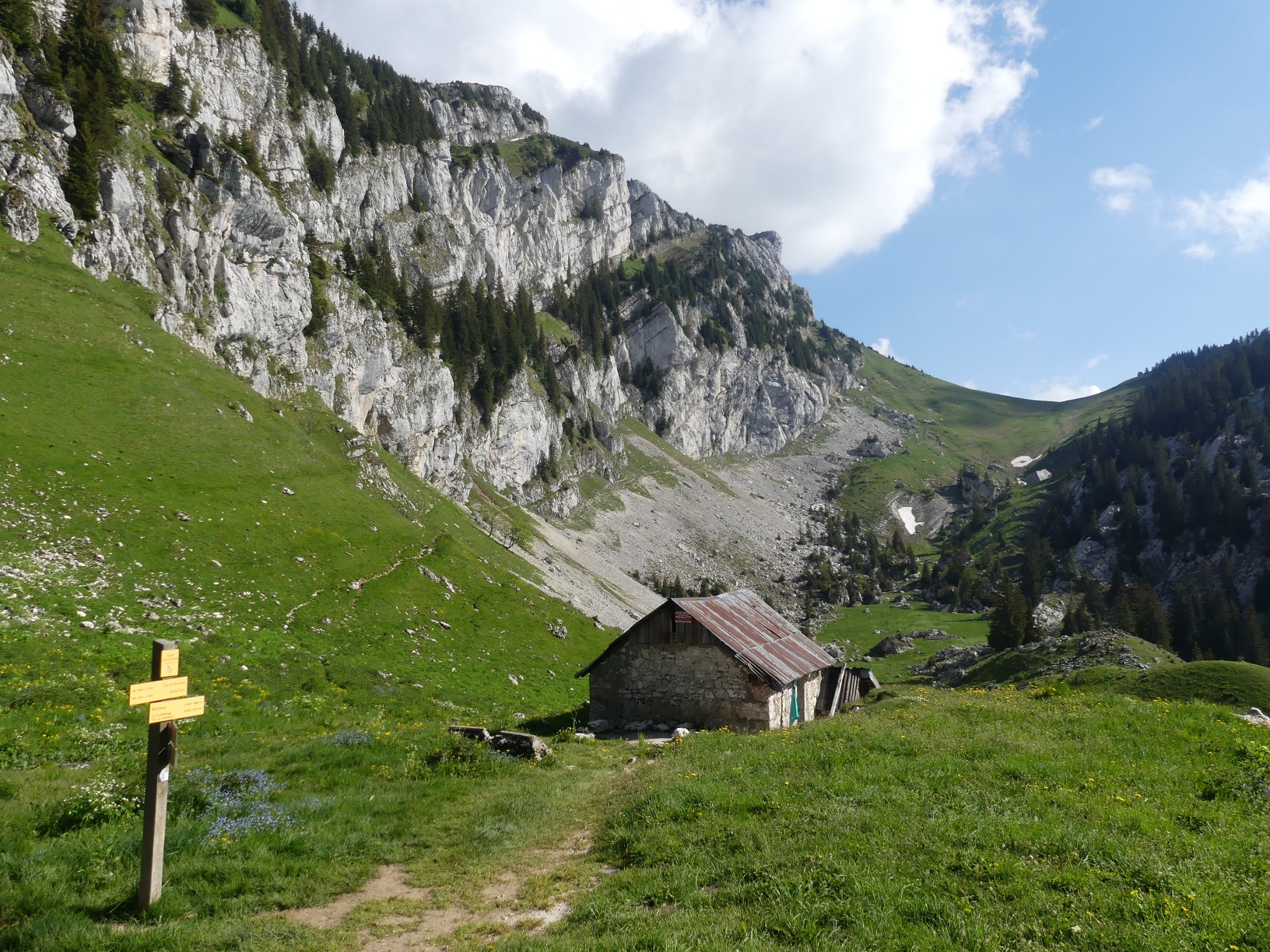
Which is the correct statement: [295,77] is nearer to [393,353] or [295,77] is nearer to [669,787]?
[393,353]

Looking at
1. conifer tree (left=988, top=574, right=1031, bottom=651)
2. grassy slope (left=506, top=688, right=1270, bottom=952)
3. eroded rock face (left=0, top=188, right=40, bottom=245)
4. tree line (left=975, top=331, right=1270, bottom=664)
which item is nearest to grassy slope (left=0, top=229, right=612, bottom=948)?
eroded rock face (left=0, top=188, right=40, bottom=245)

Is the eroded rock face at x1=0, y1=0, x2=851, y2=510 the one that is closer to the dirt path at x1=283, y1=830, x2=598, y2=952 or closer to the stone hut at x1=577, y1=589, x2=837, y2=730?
the stone hut at x1=577, y1=589, x2=837, y2=730

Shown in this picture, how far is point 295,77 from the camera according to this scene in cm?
10200

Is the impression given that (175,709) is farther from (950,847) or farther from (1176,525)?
(1176,525)

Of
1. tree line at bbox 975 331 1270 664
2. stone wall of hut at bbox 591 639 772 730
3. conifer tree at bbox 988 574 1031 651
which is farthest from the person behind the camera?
tree line at bbox 975 331 1270 664

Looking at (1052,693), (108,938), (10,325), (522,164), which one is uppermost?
(522,164)

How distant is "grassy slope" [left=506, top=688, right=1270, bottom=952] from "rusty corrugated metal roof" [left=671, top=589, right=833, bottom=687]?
975 cm

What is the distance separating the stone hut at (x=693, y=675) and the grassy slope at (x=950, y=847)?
9.43 meters

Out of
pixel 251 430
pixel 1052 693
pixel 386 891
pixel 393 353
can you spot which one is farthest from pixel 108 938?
pixel 393 353

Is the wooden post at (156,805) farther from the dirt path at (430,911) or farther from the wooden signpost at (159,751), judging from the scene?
the dirt path at (430,911)

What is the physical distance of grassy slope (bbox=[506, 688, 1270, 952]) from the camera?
7785mm

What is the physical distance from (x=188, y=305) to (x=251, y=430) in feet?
69.9

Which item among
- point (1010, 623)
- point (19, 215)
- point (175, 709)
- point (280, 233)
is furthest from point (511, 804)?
point (1010, 623)

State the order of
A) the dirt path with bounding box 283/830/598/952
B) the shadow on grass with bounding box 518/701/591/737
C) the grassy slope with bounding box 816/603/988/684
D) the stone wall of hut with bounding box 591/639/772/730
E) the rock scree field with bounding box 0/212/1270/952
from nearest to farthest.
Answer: the rock scree field with bounding box 0/212/1270/952, the dirt path with bounding box 283/830/598/952, the shadow on grass with bounding box 518/701/591/737, the stone wall of hut with bounding box 591/639/772/730, the grassy slope with bounding box 816/603/988/684
